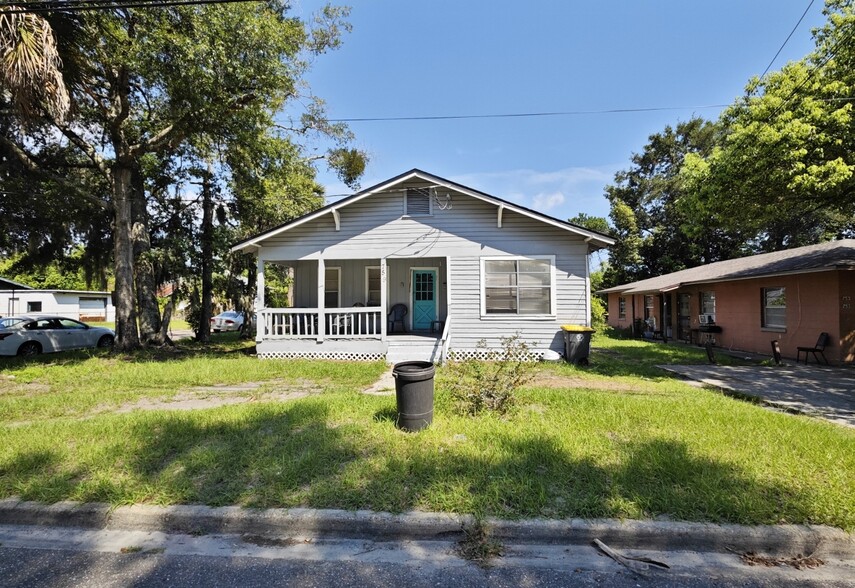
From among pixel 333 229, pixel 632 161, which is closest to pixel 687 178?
pixel 333 229

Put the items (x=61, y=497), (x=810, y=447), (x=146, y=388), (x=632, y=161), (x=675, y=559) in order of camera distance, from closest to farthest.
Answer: (x=675, y=559) → (x=61, y=497) → (x=810, y=447) → (x=146, y=388) → (x=632, y=161)

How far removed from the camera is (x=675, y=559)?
2.77 m

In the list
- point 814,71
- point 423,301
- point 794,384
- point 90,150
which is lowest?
point 794,384

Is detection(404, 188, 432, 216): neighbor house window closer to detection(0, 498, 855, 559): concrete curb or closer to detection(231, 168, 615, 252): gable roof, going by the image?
detection(231, 168, 615, 252): gable roof

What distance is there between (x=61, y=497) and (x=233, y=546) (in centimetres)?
177

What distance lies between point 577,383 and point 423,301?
6348mm

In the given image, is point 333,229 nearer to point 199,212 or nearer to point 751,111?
point 199,212

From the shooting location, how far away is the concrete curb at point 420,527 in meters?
2.86

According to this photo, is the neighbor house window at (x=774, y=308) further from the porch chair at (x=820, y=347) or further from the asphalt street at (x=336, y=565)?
the asphalt street at (x=336, y=565)

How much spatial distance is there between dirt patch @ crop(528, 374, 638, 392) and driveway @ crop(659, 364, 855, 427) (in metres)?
1.96

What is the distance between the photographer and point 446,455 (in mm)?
4059

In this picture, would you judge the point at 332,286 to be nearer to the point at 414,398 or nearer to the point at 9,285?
the point at 9,285

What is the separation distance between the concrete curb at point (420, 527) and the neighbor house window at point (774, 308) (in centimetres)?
1264

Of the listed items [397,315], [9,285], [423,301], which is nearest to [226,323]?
[9,285]
